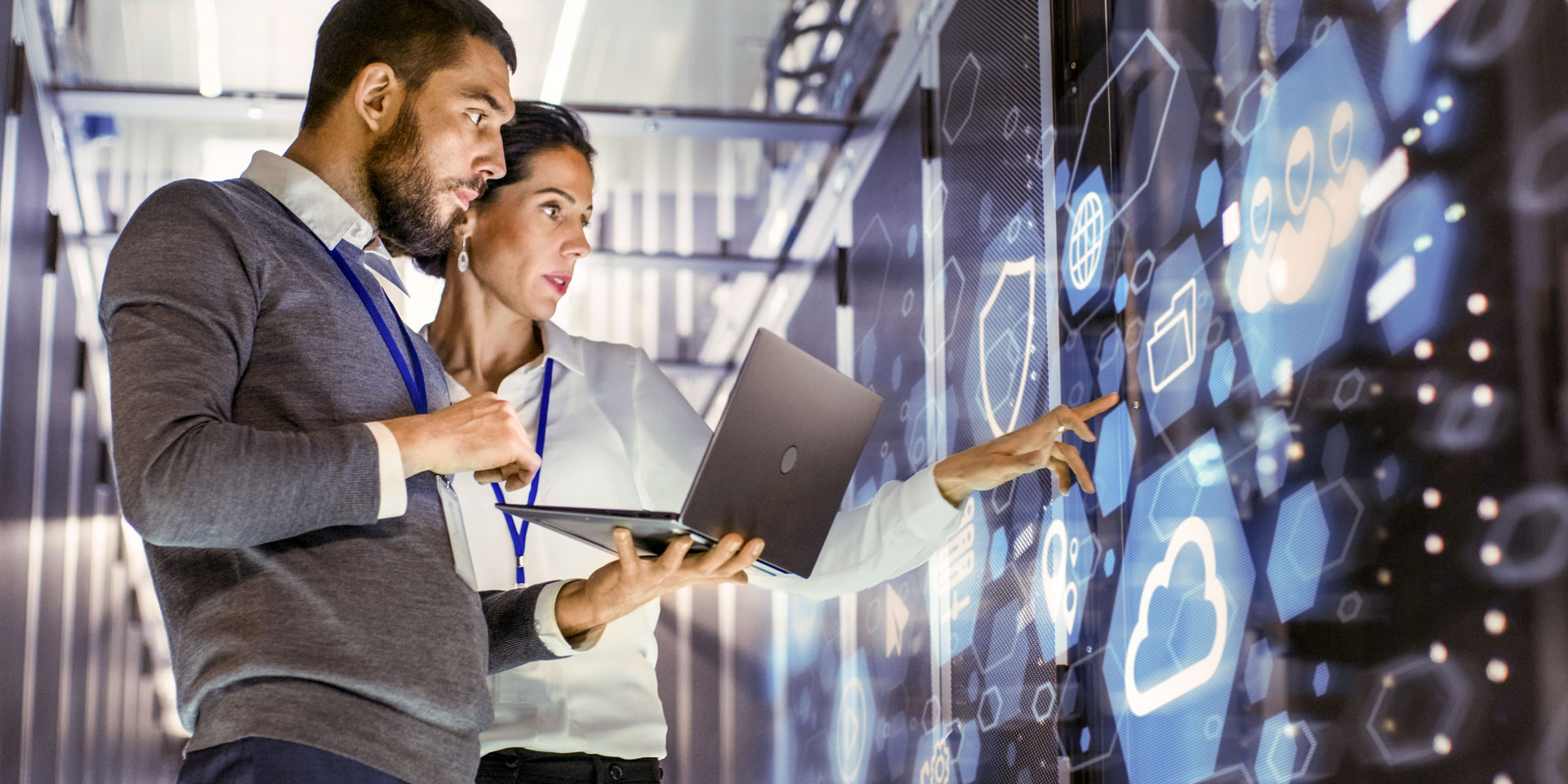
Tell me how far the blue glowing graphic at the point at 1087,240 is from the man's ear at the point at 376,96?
1.05 metres

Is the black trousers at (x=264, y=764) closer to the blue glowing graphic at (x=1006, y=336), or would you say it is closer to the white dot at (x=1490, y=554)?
the white dot at (x=1490, y=554)

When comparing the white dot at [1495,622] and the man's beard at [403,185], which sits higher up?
the man's beard at [403,185]

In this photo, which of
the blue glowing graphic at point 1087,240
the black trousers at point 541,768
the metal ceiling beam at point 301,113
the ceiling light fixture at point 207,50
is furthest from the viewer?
the metal ceiling beam at point 301,113

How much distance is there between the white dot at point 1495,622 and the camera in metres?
1.32

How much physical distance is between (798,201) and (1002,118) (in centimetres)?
192

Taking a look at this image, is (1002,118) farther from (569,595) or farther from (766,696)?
(766,696)

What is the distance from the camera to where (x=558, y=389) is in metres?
2.26

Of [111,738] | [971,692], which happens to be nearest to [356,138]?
[971,692]

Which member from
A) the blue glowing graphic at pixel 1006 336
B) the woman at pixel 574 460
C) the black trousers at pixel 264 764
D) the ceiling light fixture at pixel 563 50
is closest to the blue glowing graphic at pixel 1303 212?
the woman at pixel 574 460

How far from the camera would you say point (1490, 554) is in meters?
1.33

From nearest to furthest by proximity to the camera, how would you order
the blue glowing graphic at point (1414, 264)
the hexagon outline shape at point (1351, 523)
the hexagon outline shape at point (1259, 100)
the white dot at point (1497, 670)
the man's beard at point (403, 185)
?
the white dot at point (1497, 670) → the blue glowing graphic at point (1414, 264) → the hexagon outline shape at point (1351, 523) → the man's beard at point (403, 185) → the hexagon outline shape at point (1259, 100)

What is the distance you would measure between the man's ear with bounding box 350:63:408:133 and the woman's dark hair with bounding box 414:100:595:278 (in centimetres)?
82

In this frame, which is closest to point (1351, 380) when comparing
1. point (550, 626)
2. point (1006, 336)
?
point (550, 626)

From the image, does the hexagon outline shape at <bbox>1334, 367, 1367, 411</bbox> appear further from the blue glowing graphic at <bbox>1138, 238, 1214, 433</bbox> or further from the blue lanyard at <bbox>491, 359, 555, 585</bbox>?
the blue lanyard at <bbox>491, 359, 555, 585</bbox>
